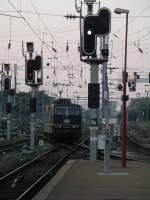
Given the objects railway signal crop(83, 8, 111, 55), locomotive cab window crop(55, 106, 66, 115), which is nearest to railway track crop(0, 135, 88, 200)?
railway signal crop(83, 8, 111, 55)

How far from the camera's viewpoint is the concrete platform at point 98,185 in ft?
49.5

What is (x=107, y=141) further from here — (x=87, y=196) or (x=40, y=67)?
(x=40, y=67)

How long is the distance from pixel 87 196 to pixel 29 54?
2293 cm

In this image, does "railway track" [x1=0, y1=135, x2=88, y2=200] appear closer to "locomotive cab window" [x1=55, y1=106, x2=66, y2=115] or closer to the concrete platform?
the concrete platform

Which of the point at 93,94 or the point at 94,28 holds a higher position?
the point at 94,28

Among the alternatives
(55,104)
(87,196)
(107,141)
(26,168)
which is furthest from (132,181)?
(55,104)

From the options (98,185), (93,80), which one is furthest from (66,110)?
(98,185)

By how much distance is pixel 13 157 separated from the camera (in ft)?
112

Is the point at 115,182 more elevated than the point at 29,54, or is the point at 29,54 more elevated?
the point at 29,54

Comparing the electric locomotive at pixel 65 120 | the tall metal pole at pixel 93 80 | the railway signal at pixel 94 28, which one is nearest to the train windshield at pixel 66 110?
the electric locomotive at pixel 65 120

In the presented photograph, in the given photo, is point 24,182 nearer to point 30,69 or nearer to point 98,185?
point 98,185

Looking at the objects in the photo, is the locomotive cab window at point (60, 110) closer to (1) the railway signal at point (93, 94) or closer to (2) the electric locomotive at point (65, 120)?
(2) the electric locomotive at point (65, 120)

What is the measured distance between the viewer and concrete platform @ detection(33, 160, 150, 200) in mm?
15078

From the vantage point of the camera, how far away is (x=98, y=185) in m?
17.4
